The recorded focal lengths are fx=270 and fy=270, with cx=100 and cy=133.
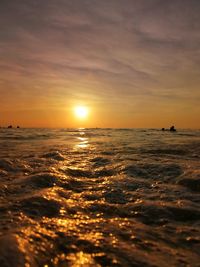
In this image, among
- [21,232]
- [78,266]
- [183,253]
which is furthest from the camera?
[21,232]

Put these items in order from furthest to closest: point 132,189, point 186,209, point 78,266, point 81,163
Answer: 1. point 81,163
2. point 132,189
3. point 186,209
4. point 78,266

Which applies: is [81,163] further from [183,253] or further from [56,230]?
[183,253]

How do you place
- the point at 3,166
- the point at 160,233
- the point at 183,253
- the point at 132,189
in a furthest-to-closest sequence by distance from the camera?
the point at 3,166
the point at 132,189
the point at 160,233
the point at 183,253

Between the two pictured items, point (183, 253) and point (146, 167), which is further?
point (146, 167)

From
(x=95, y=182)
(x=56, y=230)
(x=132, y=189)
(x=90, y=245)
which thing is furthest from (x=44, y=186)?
(x=90, y=245)

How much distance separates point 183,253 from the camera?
291cm

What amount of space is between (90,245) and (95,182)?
311cm

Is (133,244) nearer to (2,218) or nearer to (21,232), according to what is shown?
(21,232)

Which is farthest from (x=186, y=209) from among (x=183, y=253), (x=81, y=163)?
(x=81, y=163)

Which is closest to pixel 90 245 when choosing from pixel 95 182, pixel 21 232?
pixel 21 232

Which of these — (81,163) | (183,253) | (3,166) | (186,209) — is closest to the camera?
(183,253)

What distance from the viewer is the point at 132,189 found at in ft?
18.0

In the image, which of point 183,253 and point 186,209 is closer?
point 183,253

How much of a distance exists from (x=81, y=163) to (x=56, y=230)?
17.9 ft
